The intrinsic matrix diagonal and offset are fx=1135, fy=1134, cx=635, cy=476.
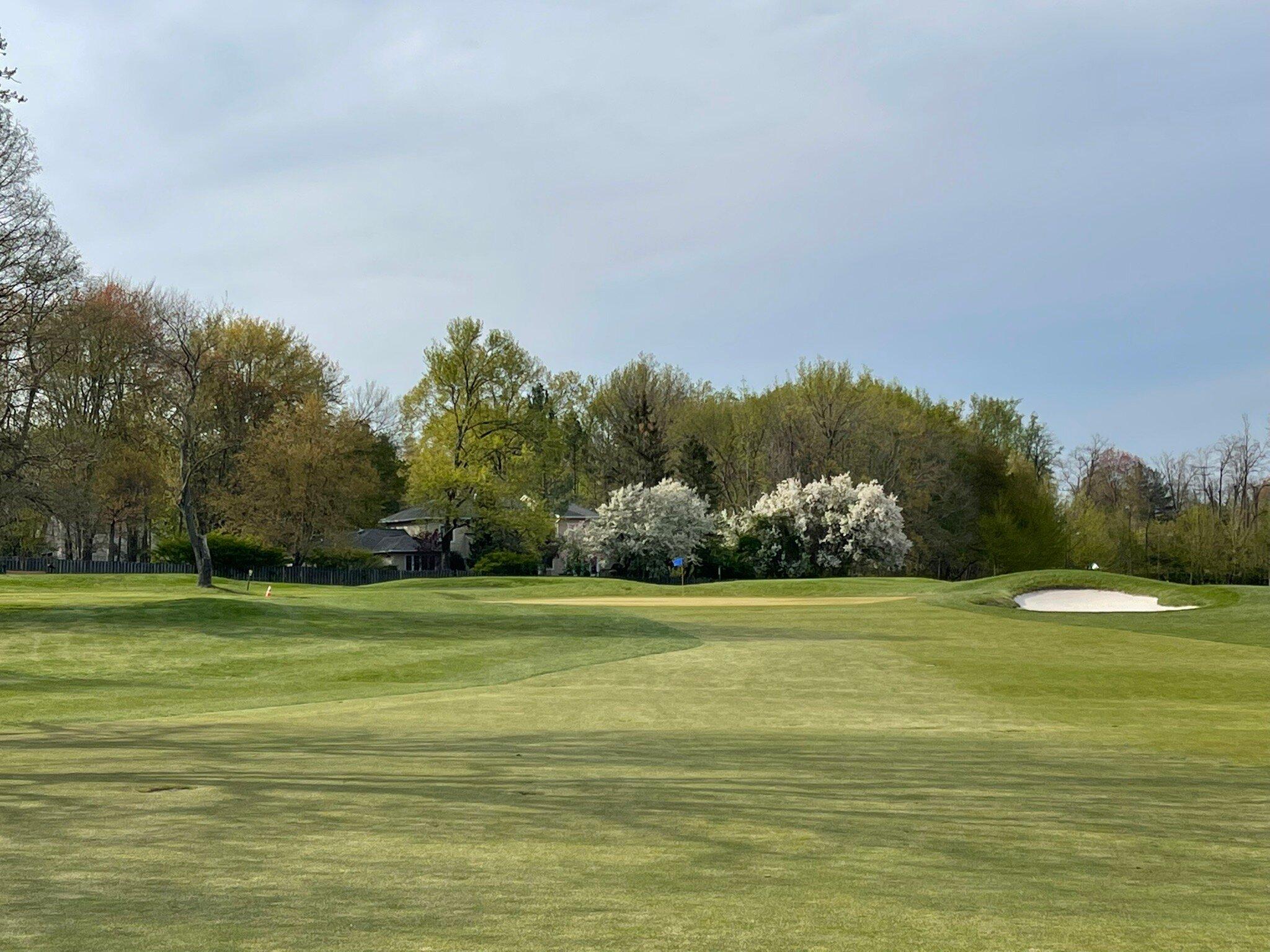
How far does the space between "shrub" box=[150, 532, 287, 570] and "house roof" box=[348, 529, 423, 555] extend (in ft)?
65.5

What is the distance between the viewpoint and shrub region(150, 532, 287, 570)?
6500 centimetres

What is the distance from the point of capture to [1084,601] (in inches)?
1713

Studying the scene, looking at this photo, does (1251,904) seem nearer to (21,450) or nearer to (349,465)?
(21,450)

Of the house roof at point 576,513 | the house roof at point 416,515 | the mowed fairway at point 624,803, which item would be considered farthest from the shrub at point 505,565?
the mowed fairway at point 624,803

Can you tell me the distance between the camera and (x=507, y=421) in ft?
255

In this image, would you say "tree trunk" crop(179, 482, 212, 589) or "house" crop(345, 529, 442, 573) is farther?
"house" crop(345, 529, 442, 573)

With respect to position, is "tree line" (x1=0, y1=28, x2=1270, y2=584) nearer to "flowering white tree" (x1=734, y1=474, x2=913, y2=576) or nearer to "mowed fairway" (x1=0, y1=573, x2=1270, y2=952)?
"flowering white tree" (x1=734, y1=474, x2=913, y2=576)

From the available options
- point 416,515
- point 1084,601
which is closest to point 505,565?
point 416,515

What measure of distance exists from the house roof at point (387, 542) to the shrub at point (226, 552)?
1997 centimetres

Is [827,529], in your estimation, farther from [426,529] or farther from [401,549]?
[401,549]

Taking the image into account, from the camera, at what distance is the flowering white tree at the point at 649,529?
245 feet

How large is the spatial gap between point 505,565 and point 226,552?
1748cm

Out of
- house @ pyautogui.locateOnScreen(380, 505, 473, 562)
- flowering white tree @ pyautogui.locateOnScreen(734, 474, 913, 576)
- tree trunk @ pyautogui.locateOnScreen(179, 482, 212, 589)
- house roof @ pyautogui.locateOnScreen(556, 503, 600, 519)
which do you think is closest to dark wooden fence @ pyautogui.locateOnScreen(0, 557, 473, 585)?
house @ pyautogui.locateOnScreen(380, 505, 473, 562)

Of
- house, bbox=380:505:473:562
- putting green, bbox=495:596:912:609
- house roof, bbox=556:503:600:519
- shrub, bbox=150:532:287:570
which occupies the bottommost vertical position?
putting green, bbox=495:596:912:609
